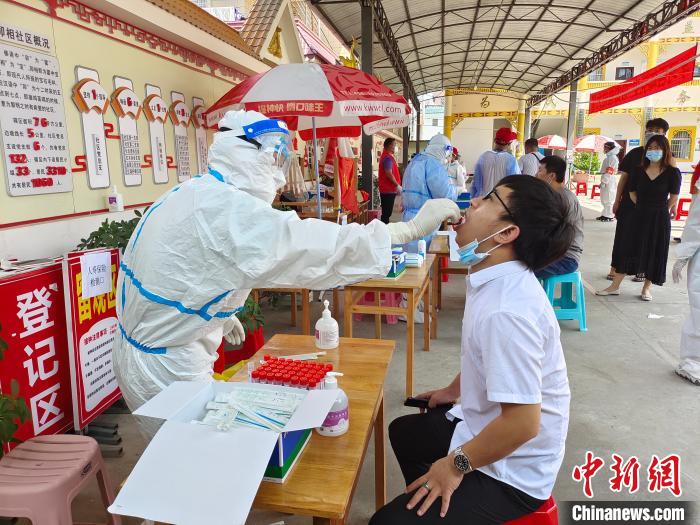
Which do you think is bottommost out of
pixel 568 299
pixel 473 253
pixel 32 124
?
pixel 568 299

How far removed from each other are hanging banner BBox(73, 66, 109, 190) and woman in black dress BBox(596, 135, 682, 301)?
487 centimetres

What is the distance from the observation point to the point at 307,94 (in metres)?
3.69

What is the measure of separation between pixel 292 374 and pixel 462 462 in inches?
22.0

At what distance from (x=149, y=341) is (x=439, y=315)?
381cm

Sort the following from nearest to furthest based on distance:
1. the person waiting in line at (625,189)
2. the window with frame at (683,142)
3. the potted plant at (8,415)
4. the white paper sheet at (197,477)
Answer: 1. the white paper sheet at (197,477)
2. the potted plant at (8,415)
3. the person waiting in line at (625,189)
4. the window with frame at (683,142)

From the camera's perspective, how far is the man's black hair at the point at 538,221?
1406 millimetres

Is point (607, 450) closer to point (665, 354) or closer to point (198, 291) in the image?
point (665, 354)

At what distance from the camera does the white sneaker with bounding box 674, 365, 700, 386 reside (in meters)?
3.33

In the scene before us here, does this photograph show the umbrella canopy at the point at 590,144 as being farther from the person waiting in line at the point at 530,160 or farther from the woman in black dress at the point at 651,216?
the woman in black dress at the point at 651,216

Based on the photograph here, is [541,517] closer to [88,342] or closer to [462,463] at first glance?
[462,463]

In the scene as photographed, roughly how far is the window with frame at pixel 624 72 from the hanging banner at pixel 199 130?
953 inches

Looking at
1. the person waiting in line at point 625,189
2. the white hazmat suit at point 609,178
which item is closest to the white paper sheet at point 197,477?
the person waiting in line at point 625,189

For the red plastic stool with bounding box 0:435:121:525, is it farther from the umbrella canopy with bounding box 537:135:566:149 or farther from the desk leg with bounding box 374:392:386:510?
the umbrella canopy with bounding box 537:135:566:149

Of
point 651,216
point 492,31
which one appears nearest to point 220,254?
point 651,216
